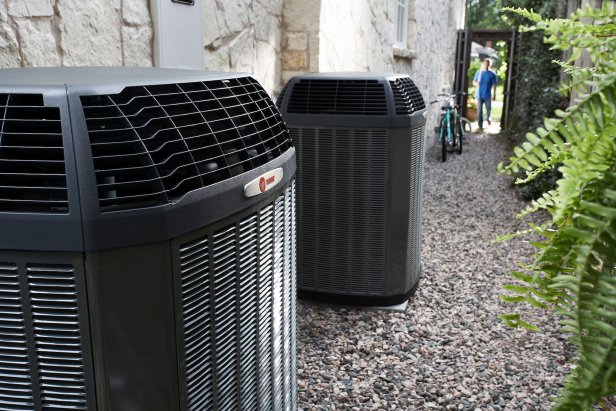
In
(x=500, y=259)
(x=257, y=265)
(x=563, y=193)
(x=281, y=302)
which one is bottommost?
(x=500, y=259)

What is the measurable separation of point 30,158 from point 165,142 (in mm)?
233

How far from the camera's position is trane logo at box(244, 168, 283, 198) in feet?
4.17

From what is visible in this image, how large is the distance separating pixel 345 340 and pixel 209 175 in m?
2.12

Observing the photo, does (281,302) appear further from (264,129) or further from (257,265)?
(264,129)

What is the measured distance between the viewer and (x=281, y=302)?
1558 millimetres

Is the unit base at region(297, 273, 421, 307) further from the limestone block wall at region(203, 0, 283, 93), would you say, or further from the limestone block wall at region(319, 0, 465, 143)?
the limestone block wall at region(319, 0, 465, 143)

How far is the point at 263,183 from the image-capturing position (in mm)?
1337

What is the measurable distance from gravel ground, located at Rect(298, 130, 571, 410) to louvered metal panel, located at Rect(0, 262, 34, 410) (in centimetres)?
167

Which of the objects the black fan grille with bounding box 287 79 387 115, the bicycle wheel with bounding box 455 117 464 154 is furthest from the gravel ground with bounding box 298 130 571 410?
the bicycle wheel with bounding box 455 117 464 154

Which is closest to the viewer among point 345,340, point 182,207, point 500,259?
point 182,207

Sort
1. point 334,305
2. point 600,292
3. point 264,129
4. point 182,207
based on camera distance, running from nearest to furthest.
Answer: point 600,292 → point 182,207 → point 264,129 → point 334,305

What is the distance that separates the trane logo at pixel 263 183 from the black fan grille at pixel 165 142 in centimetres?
4

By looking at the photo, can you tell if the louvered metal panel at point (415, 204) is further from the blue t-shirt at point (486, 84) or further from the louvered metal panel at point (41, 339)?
the blue t-shirt at point (486, 84)

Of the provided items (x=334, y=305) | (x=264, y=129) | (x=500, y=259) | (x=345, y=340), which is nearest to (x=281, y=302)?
(x=264, y=129)
